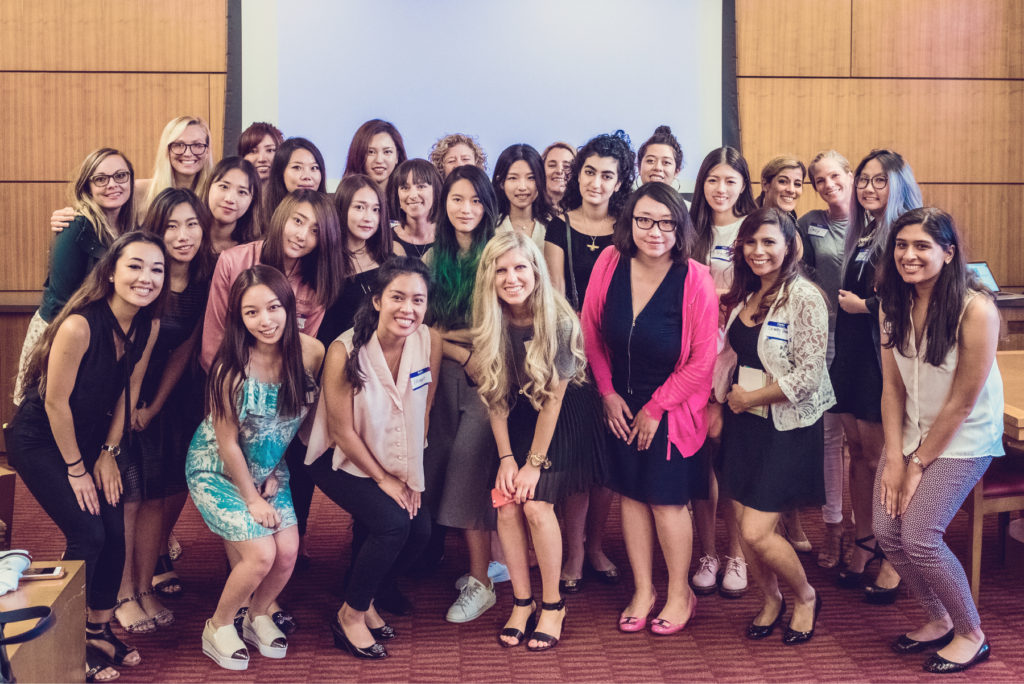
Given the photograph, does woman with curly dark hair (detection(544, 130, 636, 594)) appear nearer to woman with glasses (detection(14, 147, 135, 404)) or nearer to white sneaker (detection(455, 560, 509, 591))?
white sneaker (detection(455, 560, 509, 591))

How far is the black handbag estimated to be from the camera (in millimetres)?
1888

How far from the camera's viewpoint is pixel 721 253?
341cm

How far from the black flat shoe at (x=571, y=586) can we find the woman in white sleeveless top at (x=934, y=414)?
1.05m

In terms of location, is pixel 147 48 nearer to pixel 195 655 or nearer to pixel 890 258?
pixel 195 655

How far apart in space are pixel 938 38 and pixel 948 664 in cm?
419

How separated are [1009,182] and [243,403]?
4.98 m

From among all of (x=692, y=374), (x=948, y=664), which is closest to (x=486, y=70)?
(x=692, y=374)

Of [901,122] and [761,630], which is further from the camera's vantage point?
[901,122]

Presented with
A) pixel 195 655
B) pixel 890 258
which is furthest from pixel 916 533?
pixel 195 655

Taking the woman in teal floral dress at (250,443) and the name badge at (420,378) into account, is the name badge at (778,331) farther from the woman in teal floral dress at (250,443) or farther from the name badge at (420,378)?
the woman in teal floral dress at (250,443)

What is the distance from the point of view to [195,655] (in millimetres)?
2850

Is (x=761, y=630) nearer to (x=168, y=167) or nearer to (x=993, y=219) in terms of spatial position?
(x=168, y=167)

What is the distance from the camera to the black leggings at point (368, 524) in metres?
2.82

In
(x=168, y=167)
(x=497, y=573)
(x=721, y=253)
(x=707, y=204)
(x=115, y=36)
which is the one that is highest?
(x=115, y=36)
